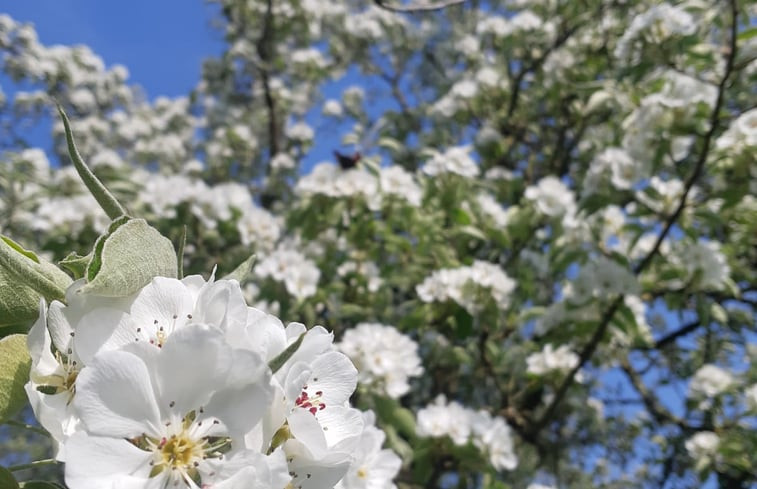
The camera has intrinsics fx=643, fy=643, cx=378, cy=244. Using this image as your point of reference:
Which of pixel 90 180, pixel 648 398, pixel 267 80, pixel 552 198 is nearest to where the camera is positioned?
pixel 90 180

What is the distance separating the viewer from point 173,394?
64cm

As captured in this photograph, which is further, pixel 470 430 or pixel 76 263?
pixel 470 430

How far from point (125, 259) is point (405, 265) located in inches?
111

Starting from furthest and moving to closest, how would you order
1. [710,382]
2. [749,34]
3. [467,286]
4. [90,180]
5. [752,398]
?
[710,382]
[752,398]
[467,286]
[749,34]
[90,180]

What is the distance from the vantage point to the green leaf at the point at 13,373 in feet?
2.22

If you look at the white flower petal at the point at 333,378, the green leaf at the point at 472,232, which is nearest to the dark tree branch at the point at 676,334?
the green leaf at the point at 472,232

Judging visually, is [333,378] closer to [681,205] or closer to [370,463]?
[370,463]

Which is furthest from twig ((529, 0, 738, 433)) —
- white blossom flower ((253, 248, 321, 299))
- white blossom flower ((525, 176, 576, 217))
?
white blossom flower ((253, 248, 321, 299))

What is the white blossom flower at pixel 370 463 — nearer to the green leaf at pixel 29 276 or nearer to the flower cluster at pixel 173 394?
the flower cluster at pixel 173 394

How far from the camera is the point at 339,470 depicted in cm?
74

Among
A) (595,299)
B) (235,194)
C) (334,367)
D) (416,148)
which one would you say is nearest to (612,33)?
(416,148)

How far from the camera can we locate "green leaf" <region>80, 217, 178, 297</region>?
0.64m

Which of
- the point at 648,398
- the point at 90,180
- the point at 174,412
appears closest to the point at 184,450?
the point at 174,412

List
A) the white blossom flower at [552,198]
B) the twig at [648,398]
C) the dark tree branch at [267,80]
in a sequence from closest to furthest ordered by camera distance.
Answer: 1. the white blossom flower at [552,198]
2. the twig at [648,398]
3. the dark tree branch at [267,80]
